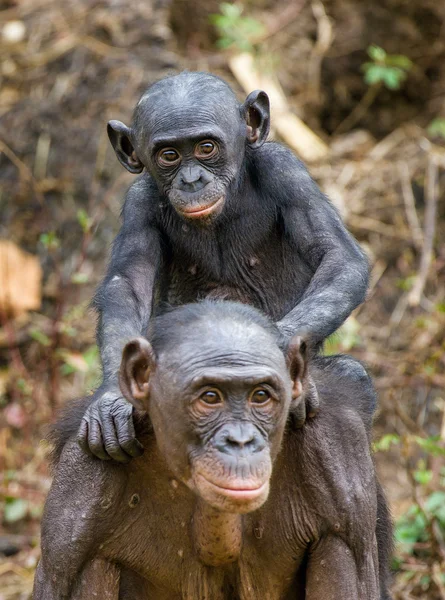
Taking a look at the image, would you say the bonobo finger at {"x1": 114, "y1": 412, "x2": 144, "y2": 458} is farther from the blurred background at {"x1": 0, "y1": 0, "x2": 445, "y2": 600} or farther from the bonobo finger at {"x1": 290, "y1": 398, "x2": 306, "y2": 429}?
the blurred background at {"x1": 0, "y1": 0, "x2": 445, "y2": 600}

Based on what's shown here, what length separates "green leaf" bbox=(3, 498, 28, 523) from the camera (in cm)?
931

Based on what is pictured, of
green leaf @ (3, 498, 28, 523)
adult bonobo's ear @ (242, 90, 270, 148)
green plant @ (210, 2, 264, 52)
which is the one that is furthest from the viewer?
green plant @ (210, 2, 264, 52)

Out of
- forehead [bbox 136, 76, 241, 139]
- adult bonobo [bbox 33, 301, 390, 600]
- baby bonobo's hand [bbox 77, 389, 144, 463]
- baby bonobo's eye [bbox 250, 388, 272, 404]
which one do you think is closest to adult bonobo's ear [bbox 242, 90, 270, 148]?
forehead [bbox 136, 76, 241, 139]

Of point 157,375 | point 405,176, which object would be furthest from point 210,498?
point 405,176

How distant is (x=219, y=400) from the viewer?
4.53 meters

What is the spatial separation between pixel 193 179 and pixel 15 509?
4464 mm

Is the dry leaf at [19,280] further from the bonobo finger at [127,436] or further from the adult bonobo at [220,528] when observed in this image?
the bonobo finger at [127,436]

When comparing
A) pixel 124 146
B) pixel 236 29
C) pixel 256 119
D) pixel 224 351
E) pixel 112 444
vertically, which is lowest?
pixel 236 29

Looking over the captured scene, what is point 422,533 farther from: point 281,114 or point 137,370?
point 281,114

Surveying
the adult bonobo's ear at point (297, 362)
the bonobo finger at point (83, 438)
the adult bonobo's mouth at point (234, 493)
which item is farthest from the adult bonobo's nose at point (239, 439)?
the bonobo finger at point (83, 438)

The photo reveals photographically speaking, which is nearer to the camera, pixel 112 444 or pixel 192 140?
pixel 112 444

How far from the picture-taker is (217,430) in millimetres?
4488

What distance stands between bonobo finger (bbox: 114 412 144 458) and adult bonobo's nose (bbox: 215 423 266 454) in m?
0.77

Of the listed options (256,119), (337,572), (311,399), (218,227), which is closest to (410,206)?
(256,119)
